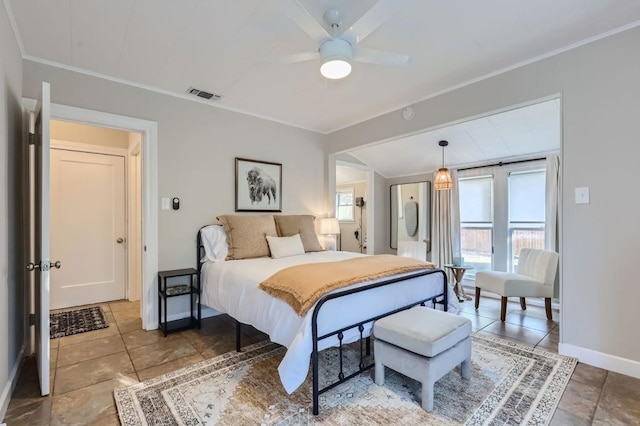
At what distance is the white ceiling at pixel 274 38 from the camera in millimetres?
2076

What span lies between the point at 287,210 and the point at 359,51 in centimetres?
272

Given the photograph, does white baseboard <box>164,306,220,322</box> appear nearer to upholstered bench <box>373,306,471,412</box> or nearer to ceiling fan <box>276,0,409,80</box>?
upholstered bench <box>373,306,471,412</box>

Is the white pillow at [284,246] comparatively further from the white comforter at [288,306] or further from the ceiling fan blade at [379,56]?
the ceiling fan blade at [379,56]

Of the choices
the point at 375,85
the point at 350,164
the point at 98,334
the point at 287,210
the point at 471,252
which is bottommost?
the point at 98,334

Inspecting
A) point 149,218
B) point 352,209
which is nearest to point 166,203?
point 149,218

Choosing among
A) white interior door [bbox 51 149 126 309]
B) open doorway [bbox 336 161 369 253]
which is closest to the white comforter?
white interior door [bbox 51 149 126 309]

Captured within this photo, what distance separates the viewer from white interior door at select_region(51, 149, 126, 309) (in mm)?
4020

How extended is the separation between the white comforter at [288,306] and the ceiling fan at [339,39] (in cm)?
156

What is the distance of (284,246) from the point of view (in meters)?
3.58

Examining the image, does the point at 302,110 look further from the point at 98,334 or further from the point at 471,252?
the point at 471,252

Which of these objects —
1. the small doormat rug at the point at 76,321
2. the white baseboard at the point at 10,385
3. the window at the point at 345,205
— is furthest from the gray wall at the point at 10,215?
the window at the point at 345,205

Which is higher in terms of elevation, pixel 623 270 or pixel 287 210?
pixel 287 210

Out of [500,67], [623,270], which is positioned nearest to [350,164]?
[500,67]

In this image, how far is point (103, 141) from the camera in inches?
171
